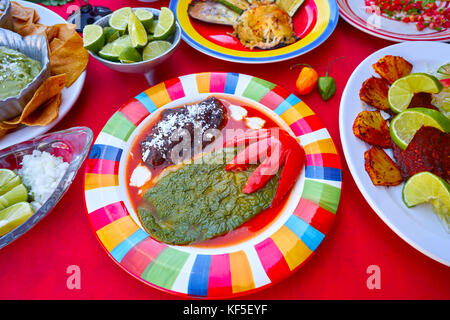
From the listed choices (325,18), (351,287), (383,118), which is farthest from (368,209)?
(325,18)

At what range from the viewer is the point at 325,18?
2.59 metres

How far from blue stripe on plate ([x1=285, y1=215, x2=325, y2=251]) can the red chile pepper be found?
19 centimetres

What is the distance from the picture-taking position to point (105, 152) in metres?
1.88

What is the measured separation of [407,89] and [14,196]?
8.23ft

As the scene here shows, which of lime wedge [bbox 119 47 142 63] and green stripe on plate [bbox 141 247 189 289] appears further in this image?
lime wedge [bbox 119 47 142 63]

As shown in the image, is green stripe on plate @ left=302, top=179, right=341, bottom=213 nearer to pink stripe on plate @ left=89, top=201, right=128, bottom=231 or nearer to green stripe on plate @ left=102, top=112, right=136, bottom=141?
pink stripe on plate @ left=89, top=201, right=128, bottom=231

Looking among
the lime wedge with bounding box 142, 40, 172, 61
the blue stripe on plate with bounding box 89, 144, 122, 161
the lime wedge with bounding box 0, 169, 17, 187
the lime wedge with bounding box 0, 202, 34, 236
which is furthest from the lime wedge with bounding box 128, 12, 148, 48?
the lime wedge with bounding box 0, 202, 34, 236

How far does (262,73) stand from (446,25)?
1.71 metres

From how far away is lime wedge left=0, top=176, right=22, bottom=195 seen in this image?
5.46ft

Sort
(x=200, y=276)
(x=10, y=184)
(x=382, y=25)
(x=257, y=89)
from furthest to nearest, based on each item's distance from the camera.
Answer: (x=382, y=25)
(x=257, y=89)
(x=10, y=184)
(x=200, y=276)

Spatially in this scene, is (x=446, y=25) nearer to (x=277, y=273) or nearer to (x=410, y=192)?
(x=410, y=192)

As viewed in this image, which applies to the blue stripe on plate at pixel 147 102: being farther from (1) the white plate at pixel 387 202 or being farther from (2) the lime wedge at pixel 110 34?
(1) the white plate at pixel 387 202

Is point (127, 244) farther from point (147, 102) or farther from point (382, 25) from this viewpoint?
point (382, 25)

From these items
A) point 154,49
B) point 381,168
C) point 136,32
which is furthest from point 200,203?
point 136,32
